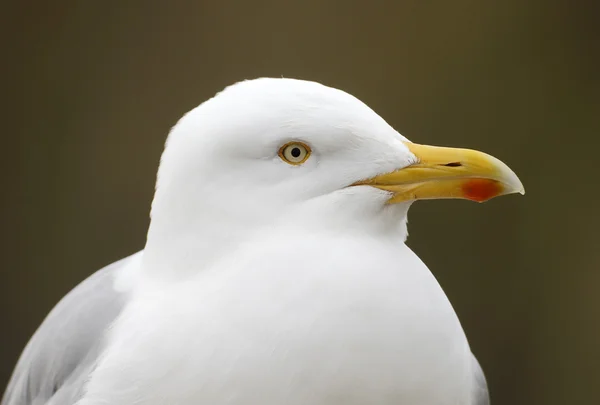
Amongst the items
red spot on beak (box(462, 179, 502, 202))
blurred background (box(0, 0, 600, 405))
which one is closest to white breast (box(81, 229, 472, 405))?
red spot on beak (box(462, 179, 502, 202))

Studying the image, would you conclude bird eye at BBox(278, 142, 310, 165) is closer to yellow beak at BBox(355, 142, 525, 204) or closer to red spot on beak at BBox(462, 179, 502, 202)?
yellow beak at BBox(355, 142, 525, 204)

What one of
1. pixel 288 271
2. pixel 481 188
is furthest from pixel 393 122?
pixel 288 271

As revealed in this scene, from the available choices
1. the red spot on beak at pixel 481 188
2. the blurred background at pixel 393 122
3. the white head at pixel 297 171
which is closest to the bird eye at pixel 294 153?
the white head at pixel 297 171

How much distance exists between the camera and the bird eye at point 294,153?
3.50 feet

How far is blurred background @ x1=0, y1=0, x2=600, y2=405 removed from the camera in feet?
8.39

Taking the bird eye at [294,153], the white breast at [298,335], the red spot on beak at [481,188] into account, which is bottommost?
the white breast at [298,335]

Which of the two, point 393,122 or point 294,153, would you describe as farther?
point 393,122

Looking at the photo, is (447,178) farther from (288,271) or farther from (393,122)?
(393,122)

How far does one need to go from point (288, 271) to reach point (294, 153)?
15 cm

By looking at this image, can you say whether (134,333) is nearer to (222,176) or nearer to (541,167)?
(222,176)

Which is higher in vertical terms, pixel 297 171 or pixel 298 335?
pixel 297 171

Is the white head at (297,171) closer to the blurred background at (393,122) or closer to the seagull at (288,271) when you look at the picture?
the seagull at (288,271)

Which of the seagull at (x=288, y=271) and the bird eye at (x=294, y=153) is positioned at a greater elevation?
the bird eye at (x=294, y=153)

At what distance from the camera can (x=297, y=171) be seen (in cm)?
106
